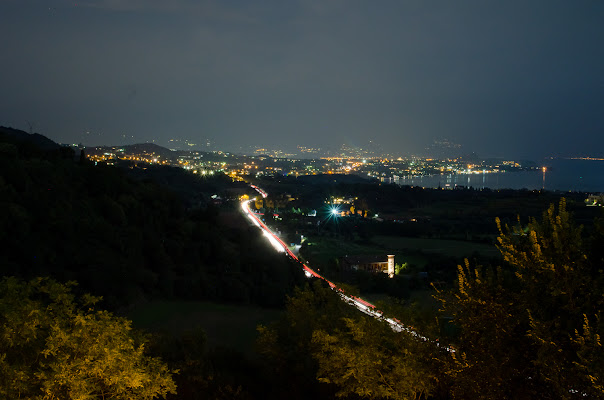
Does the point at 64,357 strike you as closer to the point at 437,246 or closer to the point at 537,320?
the point at 537,320

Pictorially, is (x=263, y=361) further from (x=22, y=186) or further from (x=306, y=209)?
(x=306, y=209)

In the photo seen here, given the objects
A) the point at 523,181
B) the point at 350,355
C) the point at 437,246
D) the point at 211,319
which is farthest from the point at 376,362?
the point at 523,181

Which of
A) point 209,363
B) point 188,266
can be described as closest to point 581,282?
point 209,363

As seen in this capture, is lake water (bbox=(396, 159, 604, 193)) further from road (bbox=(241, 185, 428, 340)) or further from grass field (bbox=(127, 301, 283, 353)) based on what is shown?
grass field (bbox=(127, 301, 283, 353))

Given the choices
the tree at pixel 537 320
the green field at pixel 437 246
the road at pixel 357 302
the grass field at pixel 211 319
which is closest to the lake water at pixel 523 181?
the green field at pixel 437 246

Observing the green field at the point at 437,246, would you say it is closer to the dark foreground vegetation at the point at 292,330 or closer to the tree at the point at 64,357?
the dark foreground vegetation at the point at 292,330

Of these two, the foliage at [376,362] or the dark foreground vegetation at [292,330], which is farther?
the foliage at [376,362]
